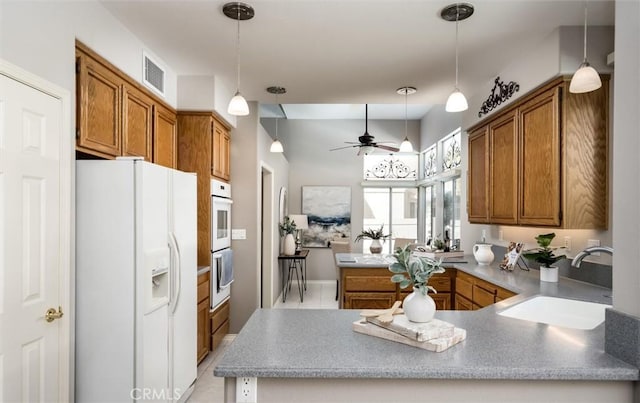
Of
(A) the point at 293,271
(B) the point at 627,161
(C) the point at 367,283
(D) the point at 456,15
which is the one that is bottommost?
(A) the point at 293,271

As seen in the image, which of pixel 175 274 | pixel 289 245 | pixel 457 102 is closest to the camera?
pixel 457 102

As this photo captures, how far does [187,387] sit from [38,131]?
2002 millimetres

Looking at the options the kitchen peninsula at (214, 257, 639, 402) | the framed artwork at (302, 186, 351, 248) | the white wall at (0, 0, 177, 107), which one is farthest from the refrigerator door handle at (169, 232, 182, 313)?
the framed artwork at (302, 186, 351, 248)

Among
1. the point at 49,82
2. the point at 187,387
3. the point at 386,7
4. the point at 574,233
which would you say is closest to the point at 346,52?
the point at 386,7

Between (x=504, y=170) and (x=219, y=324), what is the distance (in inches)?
121

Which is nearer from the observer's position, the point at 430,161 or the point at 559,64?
the point at 559,64

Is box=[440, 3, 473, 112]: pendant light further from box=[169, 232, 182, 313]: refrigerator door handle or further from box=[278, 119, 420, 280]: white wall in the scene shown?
box=[278, 119, 420, 280]: white wall

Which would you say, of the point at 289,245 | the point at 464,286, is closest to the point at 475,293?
the point at 464,286

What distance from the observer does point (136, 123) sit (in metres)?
2.89

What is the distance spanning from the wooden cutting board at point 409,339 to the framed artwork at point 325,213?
5.84 meters

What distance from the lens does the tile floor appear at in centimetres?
298

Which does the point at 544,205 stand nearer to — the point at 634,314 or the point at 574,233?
the point at 574,233
